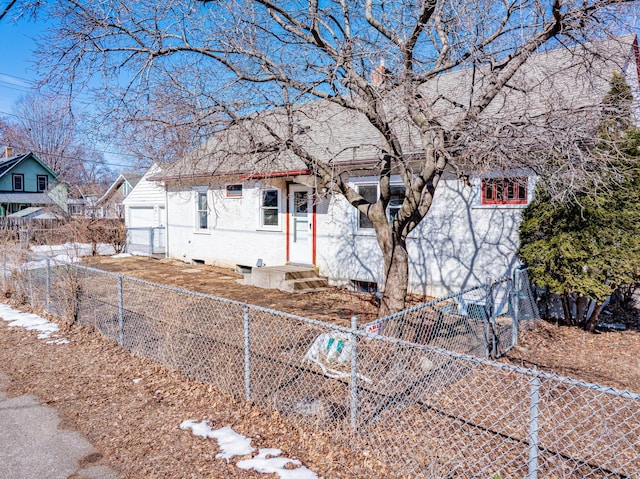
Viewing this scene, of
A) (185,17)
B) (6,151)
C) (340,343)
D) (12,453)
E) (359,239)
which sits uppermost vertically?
(6,151)

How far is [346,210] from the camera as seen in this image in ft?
33.9

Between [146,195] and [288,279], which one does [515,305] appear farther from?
[146,195]

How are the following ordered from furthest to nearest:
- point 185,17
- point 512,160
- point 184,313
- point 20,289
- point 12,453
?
point 20,289 → point 184,313 → point 185,17 → point 512,160 → point 12,453

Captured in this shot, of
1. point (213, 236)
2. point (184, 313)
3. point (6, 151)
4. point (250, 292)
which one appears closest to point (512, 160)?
point (184, 313)

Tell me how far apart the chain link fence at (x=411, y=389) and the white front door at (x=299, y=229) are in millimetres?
4592

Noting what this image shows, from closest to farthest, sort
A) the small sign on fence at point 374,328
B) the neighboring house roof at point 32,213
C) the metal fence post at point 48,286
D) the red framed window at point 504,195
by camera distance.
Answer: the small sign on fence at point 374,328, the metal fence post at point 48,286, the red framed window at point 504,195, the neighboring house roof at point 32,213

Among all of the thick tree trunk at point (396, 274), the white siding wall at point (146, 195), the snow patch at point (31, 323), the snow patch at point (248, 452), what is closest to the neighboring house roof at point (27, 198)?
the white siding wall at point (146, 195)

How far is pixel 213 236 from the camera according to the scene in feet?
46.8

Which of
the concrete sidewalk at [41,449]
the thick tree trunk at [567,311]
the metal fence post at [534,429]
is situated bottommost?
the concrete sidewalk at [41,449]

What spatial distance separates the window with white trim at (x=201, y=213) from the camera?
1475 cm

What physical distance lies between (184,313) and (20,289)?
4136 mm

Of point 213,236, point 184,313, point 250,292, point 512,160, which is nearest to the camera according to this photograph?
point 512,160

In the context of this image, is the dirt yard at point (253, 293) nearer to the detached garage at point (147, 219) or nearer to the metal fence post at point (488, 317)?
the metal fence post at point (488, 317)

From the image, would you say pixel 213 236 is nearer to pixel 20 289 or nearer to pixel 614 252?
pixel 20 289
